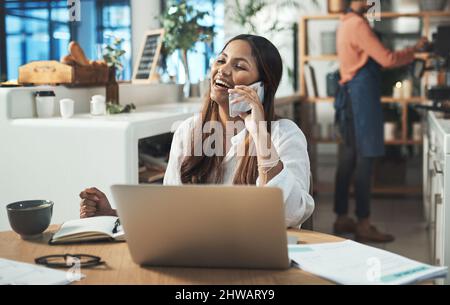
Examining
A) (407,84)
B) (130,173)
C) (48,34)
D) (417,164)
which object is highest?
(48,34)

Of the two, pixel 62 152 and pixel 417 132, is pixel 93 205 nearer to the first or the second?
pixel 62 152

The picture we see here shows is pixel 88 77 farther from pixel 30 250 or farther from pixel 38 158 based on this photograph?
pixel 30 250

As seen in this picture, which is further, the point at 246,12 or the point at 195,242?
the point at 246,12

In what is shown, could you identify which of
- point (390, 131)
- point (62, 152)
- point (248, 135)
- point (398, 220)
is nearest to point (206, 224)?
point (248, 135)

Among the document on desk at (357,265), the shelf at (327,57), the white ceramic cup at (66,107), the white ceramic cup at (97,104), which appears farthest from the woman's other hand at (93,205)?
the shelf at (327,57)

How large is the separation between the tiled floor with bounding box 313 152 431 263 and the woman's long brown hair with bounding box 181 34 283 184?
2.19 meters

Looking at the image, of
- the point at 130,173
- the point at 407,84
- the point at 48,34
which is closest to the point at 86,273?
the point at 130,173

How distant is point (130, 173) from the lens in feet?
8.72

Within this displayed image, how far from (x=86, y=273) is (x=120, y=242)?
22 cm

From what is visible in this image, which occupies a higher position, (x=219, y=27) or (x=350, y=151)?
(x=219, y=27)

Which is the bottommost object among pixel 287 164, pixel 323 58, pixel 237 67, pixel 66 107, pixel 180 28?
pixel 287 164

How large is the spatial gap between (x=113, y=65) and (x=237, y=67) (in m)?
1.77

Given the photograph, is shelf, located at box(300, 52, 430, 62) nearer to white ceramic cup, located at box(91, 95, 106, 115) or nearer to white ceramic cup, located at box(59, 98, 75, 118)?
white ceramic cup, located at box(91, 95, 106, 115)

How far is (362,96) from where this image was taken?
4.18 metres
